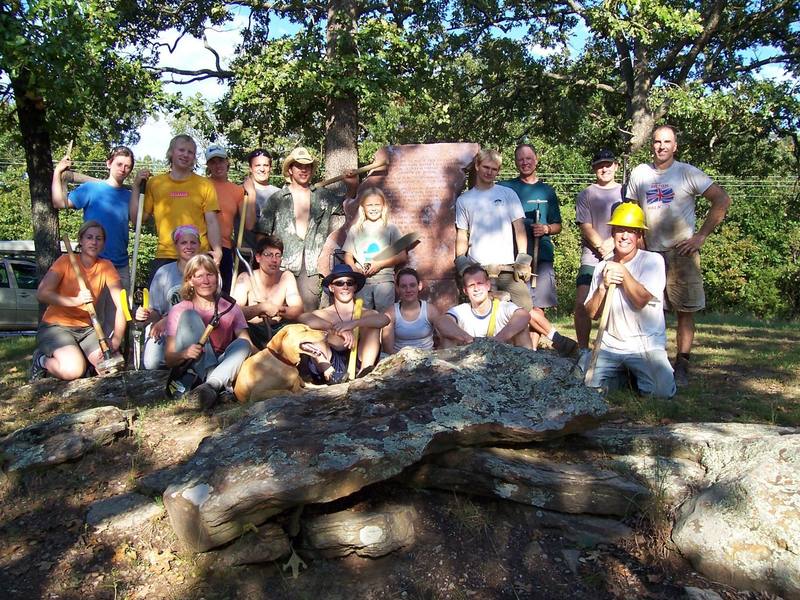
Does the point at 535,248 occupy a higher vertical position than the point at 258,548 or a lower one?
higher

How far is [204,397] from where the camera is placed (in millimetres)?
4539

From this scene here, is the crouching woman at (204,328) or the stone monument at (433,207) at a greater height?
the stone monument at (433,207)

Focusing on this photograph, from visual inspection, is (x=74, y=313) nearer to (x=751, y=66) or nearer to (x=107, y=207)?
(x=107, y=207)

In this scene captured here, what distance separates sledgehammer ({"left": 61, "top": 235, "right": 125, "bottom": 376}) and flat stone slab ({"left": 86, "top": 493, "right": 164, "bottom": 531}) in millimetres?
2114

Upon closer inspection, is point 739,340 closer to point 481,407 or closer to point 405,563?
point 481,407

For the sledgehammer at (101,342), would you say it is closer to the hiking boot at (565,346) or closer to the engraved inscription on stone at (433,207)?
the engraved inscription on stone at (433,207)

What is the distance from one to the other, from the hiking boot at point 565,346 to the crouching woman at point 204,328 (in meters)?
2.47

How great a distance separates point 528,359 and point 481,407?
54cm

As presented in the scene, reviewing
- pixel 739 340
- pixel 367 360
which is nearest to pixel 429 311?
pixel 367 360

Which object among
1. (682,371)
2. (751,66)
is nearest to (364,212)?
(682,371)

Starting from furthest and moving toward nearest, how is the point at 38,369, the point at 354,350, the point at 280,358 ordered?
the point at 38,369 < the point at 354,350 < the point at 280,358

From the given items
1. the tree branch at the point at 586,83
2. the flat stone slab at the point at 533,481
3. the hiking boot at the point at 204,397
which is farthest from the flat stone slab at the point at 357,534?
the tree branch at the point at 586,83

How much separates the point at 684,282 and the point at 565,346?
1.02 m

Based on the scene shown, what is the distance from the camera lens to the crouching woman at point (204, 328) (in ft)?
15.7
